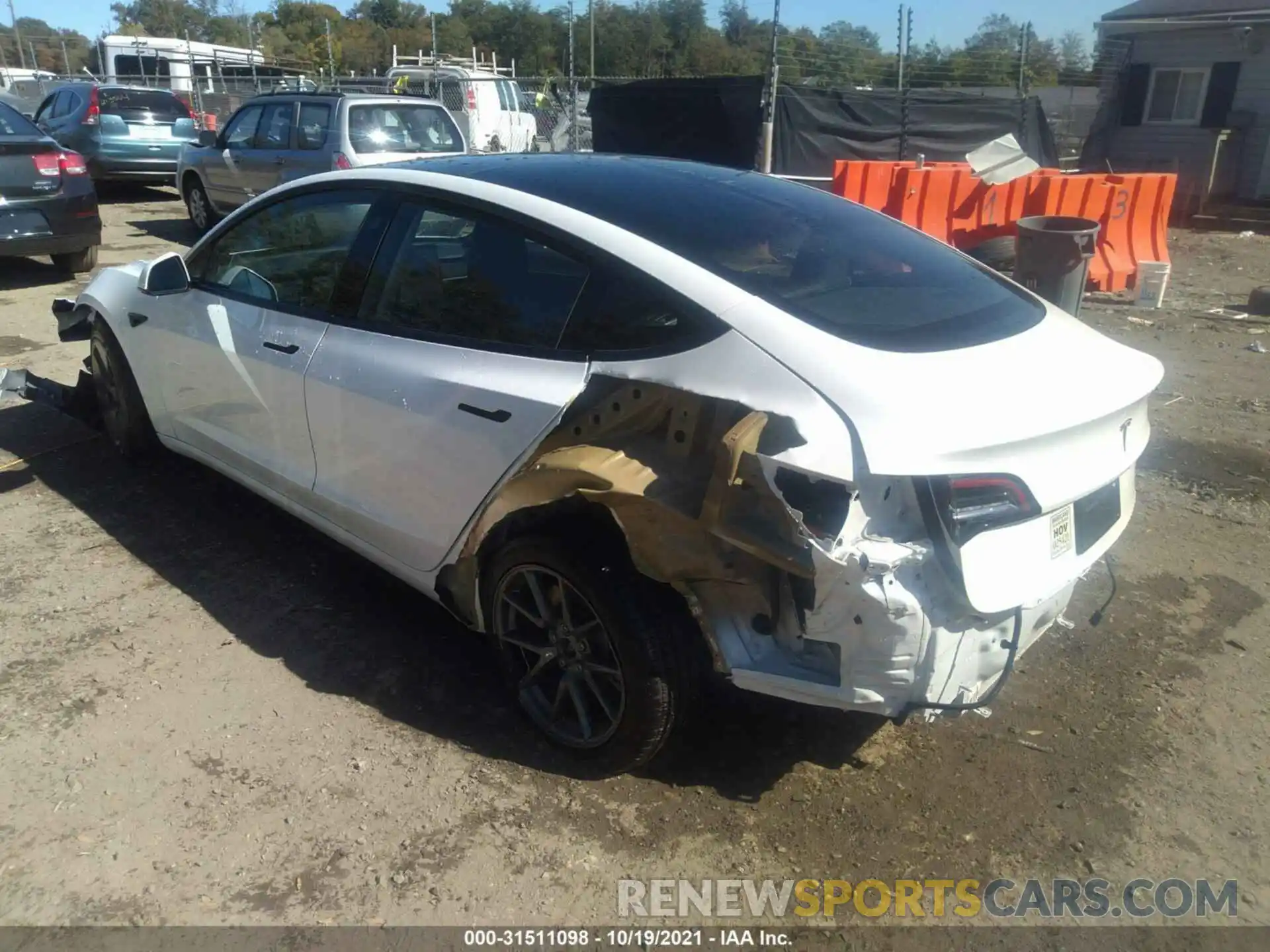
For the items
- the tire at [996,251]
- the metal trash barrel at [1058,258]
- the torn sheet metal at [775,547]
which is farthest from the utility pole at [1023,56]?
the torn sheet metal at [775,547]

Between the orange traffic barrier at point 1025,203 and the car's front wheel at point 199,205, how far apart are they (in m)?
7.91

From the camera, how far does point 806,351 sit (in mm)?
2527

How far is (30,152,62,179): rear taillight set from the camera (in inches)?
341

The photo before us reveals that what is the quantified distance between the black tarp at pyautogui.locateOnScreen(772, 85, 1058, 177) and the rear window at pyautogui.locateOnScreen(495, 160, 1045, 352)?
12006 mm

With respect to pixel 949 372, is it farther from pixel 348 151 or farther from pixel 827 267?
pixel 348 151

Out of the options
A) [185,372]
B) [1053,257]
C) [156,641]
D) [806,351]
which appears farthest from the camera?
[1053,257]

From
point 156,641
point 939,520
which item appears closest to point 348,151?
point 156,641

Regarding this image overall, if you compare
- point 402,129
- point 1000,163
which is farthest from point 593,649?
point 402,129

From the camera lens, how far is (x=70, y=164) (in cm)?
897

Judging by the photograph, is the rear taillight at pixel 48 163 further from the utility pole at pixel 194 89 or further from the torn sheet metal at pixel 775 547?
the utility pole at pixel 194 89

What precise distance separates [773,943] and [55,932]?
1.78 meters

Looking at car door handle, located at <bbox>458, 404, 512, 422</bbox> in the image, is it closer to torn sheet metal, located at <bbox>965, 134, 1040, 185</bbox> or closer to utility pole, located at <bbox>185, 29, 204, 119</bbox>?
torn sheet metal, located at <bbox>965, 134, 1040, 185</bbox>

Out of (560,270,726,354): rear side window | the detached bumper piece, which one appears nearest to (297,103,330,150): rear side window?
the detached bumper piece

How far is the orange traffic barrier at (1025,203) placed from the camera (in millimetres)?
10211
